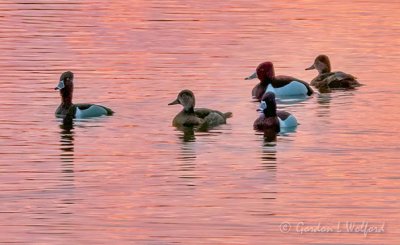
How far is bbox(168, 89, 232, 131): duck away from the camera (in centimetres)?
2767

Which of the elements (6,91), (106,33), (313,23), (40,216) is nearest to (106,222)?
(40,216)

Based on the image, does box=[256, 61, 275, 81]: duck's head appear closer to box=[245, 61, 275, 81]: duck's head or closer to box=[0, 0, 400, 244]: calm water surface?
box=[245, 61, 275, 81]: duck's head

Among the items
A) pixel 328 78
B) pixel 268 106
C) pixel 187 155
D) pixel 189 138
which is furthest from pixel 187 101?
pixel 328 78

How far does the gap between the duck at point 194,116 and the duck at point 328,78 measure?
5.11 meters

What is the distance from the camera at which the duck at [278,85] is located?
32125mm

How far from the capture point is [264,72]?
109 feet

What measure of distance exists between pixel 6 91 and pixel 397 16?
16589mm

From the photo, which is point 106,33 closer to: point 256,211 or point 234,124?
point 234,124

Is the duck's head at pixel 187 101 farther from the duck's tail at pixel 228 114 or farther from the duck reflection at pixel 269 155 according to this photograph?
the duck reflection at pixel 269 155

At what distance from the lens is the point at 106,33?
136 feet

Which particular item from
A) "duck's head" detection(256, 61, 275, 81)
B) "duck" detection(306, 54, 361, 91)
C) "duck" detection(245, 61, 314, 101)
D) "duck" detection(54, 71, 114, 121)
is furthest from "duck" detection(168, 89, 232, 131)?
"duck" detection(306, 54, 361, 91)

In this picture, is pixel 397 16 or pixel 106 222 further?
pixel 397 16

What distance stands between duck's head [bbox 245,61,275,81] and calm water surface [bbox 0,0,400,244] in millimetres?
388

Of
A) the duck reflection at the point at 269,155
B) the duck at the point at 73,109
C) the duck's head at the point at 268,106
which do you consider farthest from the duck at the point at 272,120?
the duck at the point at 73,109
